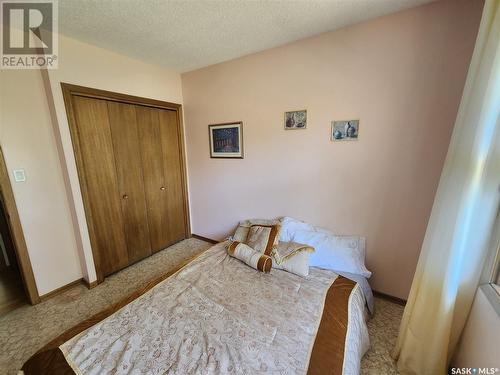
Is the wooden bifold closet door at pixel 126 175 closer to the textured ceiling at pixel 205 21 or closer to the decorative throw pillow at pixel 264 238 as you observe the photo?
the textured ceiling at pixel 205 21

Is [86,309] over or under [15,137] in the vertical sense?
under

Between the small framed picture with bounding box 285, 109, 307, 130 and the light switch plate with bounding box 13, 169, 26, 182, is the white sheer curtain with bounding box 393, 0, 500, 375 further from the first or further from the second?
the light switch plate with bounding box 13, 169, 26, 182

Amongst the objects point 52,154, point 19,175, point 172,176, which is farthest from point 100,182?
point 172,176

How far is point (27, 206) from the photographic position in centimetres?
193

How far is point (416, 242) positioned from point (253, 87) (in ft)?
7.42

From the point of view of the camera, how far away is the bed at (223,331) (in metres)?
1.03

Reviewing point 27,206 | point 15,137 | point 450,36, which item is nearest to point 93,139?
point 15,137

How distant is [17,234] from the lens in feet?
6.13

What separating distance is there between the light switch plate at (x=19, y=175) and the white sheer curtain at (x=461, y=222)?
3.27 m

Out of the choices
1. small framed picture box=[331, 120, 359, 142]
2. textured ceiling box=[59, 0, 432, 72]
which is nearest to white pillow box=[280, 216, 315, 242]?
small framed picture box=[331, 120, 359, 142]

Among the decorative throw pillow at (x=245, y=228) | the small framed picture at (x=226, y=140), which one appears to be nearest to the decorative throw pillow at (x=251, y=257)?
the decorative throw pillow at (x=245, y=228)

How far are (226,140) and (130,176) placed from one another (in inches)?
50.6

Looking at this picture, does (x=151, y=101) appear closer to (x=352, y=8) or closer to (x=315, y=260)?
(x=352, y=8)

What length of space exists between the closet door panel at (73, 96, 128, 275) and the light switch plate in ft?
1.40
